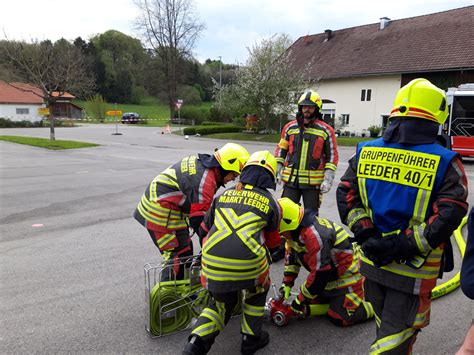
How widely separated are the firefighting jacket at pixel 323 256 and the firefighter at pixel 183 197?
0.82m

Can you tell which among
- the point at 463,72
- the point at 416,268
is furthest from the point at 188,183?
the point at 463,72

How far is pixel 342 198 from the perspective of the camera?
2598mm

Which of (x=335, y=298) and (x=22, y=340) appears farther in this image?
(x=335, y=298)

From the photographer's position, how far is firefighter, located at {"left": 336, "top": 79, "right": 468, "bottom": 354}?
2.19 metres

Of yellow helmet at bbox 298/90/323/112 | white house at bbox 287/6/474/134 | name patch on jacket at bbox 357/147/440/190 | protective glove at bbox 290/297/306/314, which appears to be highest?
white house at bbox 287/6/474/134

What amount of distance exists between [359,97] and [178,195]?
29.7 meters

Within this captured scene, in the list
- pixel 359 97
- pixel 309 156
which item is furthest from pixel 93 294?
pixel 359 97

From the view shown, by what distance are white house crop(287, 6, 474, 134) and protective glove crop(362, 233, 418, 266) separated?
27099mm

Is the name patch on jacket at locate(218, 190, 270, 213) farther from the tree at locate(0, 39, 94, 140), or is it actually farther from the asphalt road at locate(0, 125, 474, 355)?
the tree at locate(0, 39, 94, 140)

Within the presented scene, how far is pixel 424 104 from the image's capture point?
2.26 m

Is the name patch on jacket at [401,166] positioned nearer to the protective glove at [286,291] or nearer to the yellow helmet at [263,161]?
the yellow helmet at [263,161]

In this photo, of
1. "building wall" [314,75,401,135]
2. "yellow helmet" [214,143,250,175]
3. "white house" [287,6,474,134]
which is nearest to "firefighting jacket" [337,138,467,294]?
"yellow helmet" [214,143,250,175]

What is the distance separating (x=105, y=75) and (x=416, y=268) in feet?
254

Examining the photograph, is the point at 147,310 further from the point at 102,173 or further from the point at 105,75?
the point at 105,75
